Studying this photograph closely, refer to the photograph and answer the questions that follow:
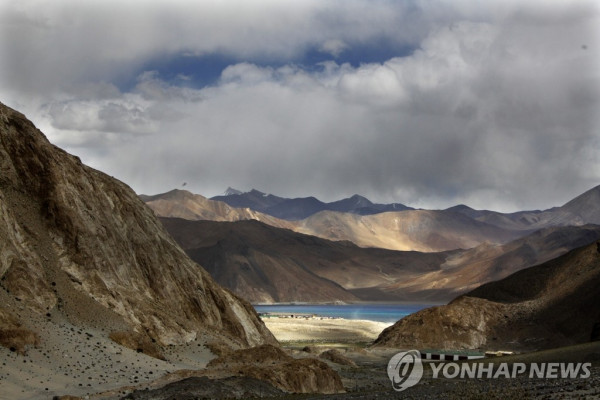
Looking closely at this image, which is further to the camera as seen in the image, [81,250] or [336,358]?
[336,358]

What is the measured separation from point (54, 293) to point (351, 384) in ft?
74.0

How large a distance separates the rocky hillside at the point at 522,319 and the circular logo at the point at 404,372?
54.1ft

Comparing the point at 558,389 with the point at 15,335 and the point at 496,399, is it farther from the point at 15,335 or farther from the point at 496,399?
the point at 15,335

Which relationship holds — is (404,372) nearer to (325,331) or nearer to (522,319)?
(522,319)

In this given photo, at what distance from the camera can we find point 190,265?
71125 mm

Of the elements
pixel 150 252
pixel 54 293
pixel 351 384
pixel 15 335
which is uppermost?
pixel 150 252

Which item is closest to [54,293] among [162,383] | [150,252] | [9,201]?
[9,201]

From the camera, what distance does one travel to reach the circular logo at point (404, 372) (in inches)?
2084

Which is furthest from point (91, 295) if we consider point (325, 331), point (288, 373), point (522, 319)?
point (325, 331)

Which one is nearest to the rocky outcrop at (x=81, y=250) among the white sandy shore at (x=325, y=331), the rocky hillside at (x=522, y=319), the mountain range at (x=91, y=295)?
the mountain range at (x=91, y=295)

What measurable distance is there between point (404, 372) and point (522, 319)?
46.4 metres

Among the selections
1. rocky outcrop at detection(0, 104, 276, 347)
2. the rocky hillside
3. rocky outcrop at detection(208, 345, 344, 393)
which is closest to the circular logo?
rocky outcrop at detection(208, 345, 344, 393)

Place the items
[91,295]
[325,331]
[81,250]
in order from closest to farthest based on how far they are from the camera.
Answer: [91,295] < [81,250] < [325,331]

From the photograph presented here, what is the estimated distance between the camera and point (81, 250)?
5238 cm
